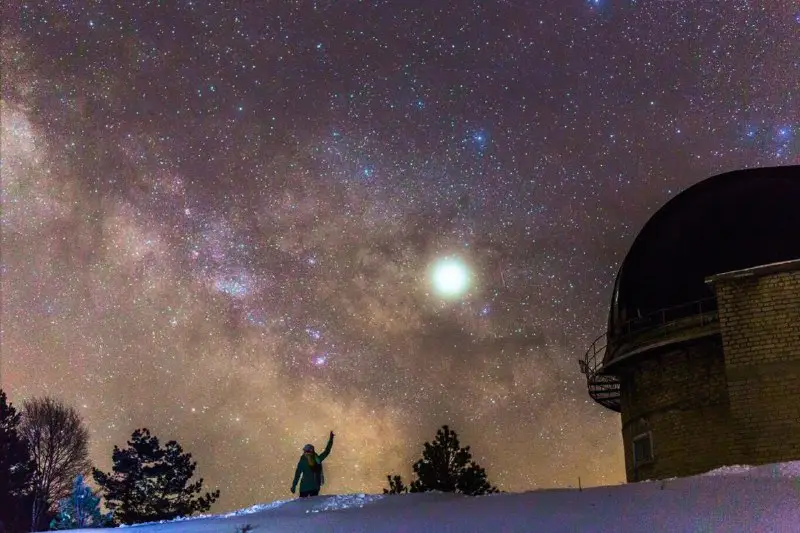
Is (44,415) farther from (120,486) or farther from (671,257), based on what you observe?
(671,257)

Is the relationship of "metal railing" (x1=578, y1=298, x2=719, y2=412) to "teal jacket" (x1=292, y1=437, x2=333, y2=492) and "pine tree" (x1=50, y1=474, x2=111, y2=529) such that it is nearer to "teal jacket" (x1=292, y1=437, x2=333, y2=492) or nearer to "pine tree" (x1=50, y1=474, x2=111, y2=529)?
"teal jacket" (x1=292, y1=437, x2=333, y2=492)

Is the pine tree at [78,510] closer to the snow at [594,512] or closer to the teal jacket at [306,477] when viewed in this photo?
the teal jacket at [306,477]

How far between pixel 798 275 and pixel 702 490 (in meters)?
9.40

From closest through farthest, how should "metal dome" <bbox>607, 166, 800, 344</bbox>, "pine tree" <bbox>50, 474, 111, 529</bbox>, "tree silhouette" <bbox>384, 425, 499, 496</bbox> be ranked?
"metal dome" <bbox>607, 166, 800, 344</bbox>
"tree silhouette" <bbox>384, 425, 499, 496</bbox>
"pine tree" <bbox>50, 474, 111, 529</bbox>

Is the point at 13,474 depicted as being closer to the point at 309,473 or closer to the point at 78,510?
the point at 78,510

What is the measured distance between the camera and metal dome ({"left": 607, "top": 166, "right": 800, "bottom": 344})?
688 inches

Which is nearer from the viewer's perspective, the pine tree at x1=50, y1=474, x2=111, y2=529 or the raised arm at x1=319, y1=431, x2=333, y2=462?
the raised arm at x1=319, y1=431, x2=333, y2=462

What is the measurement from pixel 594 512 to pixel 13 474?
40.8 meters

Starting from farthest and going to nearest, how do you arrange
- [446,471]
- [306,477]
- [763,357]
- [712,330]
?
[446,471] → [712,330] → [763,357] → [306,477]

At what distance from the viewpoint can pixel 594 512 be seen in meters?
7.58

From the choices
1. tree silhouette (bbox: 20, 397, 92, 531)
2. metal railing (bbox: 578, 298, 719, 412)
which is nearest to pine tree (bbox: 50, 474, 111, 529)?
tree silhouette (bbox: 20, 397, 92, 531)

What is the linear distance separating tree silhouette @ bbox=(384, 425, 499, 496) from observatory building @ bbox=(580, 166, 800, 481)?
13.7 metres

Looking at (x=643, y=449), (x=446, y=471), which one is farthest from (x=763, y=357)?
(x=446, y=471)

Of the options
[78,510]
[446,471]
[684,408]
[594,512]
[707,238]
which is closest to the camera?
[594,512]
